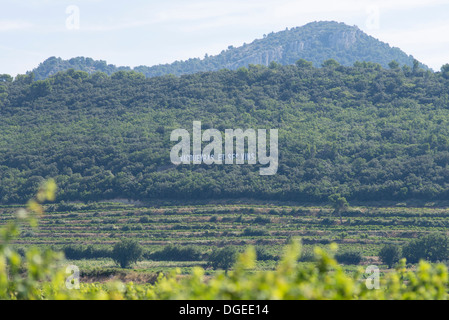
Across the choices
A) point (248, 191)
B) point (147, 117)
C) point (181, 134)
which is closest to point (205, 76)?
point (147, 117)

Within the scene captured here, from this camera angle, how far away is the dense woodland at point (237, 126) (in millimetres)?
66625

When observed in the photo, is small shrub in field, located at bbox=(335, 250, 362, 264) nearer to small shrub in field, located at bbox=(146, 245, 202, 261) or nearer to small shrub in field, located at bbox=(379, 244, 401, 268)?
small shrub in field, located at bbox=(379, 244, 401, 268)

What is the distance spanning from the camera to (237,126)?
81625 mm

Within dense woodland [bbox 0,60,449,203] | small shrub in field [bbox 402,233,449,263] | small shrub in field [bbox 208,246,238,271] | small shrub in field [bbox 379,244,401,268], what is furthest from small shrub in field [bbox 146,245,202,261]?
small shrub in field [bbox 402,233,449,263]

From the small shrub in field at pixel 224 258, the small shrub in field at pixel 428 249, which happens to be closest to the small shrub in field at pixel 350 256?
the small shrub in field at pixel 428 249

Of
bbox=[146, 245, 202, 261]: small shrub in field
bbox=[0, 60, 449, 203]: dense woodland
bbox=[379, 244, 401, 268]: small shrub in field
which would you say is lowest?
bbox=[146, 245, 202, 261]: small shrub in field

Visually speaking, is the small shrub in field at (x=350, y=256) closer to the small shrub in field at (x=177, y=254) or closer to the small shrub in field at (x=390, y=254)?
the small shrub in field at (x=390, y=254)

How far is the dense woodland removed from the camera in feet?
219

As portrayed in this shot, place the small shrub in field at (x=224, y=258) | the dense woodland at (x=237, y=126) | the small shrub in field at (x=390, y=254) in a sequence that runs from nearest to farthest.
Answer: the small shrub in field at (x=390, y=254) < the small shrub in field at (x=224, y=258) < the dense woodland at (x=237, y=126)

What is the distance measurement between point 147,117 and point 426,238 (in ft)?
171

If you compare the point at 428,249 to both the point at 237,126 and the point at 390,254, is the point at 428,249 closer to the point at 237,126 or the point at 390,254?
the point at 390,254

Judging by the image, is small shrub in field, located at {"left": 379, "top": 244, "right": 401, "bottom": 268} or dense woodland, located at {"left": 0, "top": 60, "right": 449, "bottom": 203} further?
dense woodland, located at {"left": 0, "top": 60, "right": 449, "bottom": 203}

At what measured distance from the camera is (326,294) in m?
9.07


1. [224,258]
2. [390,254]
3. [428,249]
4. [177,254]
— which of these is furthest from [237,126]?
[428,249]
